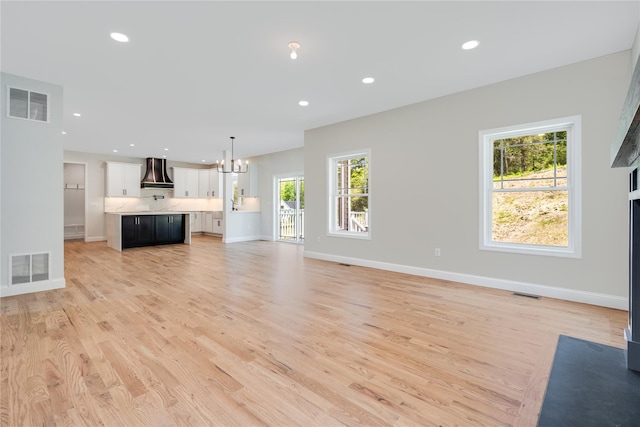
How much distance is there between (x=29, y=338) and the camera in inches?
98.3

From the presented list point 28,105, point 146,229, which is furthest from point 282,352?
point 146,229

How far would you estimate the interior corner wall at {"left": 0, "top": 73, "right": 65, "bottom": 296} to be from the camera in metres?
3.60

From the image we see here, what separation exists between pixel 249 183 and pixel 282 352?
7935mm

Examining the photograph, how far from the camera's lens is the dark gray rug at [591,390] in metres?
1.32

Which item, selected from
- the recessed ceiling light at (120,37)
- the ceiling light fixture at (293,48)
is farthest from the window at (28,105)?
the ceiling light fixture at (293,48)

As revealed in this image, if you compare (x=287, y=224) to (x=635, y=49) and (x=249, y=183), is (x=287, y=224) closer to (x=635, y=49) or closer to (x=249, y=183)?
(x=249, y=183)

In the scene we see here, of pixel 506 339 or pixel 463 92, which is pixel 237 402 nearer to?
pixel 506 339

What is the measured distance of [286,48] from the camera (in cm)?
312

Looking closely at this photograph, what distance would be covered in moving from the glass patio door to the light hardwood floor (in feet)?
16.6

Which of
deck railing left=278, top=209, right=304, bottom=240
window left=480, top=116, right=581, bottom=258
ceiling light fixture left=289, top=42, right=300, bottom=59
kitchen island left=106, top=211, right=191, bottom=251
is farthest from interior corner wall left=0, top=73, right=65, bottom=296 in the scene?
deck railing left=278, top=209, right=304, bottom=240

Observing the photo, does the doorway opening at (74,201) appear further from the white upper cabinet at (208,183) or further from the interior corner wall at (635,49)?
the interior corner wall at (635,49)

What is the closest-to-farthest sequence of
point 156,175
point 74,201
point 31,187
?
point 31,187 → point 74,201 → point 156,175

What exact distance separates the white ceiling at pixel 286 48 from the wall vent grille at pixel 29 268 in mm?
2235

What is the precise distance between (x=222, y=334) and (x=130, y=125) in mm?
5311
